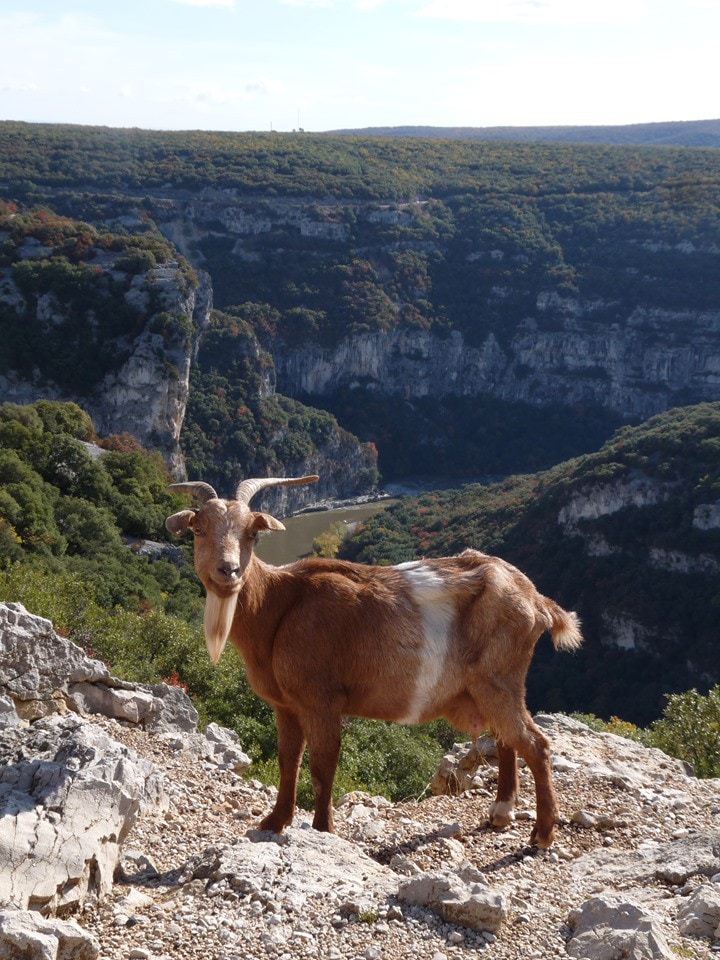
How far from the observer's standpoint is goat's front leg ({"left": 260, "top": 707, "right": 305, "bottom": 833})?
771 cm

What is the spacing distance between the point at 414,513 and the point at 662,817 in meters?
69.0

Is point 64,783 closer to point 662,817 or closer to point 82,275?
point 662,817

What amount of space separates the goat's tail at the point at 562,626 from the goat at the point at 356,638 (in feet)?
0.62

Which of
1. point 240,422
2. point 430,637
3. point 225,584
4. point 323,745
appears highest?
point 225,584

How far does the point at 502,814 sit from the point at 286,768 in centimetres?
203

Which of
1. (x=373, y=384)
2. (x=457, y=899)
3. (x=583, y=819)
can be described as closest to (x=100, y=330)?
(x=373, y=384)

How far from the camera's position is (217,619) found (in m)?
7.26

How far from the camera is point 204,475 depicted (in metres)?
79.6

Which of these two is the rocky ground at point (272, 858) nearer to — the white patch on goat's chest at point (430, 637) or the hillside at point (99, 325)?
the white patch on goat's chest at point (430, 637)

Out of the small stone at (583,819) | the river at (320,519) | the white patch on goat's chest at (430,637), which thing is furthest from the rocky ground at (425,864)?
the river at (320,519)

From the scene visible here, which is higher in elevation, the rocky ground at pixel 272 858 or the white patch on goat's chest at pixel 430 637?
the white patch on goat's chest at pixel 430 637

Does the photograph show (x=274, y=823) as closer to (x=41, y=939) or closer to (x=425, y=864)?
(x=425, y=864)

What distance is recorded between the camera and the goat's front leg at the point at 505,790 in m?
8.61

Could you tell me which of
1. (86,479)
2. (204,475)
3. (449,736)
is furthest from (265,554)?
(449,736)
